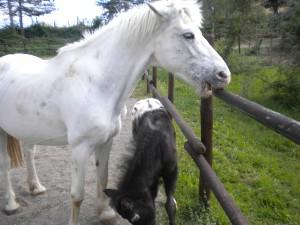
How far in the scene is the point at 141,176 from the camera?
8.52 feet

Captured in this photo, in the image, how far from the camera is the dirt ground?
3277mm

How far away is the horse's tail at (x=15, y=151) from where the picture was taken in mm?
3590

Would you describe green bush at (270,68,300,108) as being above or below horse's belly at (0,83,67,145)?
below

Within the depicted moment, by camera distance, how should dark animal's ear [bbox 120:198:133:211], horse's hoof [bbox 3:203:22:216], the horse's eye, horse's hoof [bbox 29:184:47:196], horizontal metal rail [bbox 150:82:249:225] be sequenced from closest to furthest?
horizontal metal rail [bbox 150:82:249:225] < the horse's eye < dark animal's ear [bbox 120:198:133:211] < horse's hoof [bbox 3:203:22:216] < horse's hoof [bbox 29:184:47:196]

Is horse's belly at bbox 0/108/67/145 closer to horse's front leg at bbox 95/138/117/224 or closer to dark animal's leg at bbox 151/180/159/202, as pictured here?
horse's front leg at bbox 95/138/117/224

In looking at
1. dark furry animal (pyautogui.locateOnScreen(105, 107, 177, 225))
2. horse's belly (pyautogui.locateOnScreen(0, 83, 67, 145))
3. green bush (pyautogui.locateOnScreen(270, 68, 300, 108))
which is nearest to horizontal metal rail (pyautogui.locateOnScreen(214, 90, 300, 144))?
dark furry animal (pyautogui.locateOnScreen(105, 107, 177, 225))

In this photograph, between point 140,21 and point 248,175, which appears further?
point 248,175

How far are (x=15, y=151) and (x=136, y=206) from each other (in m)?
1.85

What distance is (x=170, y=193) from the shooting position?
3.00 metres

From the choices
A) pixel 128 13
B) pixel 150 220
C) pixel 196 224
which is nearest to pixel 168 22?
pixel 128 13

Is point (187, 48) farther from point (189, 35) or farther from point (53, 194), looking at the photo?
point (53, 194)

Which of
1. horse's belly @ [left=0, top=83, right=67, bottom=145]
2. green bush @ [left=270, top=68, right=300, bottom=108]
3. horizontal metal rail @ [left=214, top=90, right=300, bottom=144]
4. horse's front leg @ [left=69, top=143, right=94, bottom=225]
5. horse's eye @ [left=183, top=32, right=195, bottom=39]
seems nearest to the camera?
horizontal metal rail @ [left=214, top=90, right=300, bottom=144]

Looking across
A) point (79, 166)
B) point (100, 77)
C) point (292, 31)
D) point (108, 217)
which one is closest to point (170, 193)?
point (108, 217)

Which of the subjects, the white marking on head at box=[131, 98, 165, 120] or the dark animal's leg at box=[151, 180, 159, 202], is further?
the white marking on head at box=[131, 98, 165, 120]
